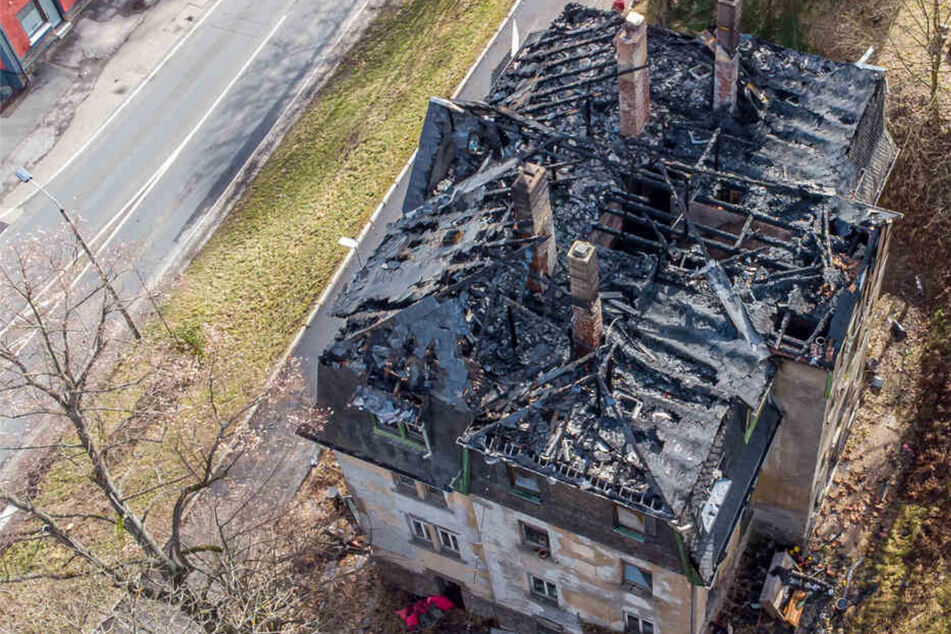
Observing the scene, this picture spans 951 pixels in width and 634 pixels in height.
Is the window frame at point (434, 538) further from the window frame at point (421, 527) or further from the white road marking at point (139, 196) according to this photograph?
the white road marking at point (139, 196)

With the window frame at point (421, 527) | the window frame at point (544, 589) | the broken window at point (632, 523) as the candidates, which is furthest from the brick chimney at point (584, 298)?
the window frame at point (421, 527)

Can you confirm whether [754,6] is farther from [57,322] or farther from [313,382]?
[57,322]

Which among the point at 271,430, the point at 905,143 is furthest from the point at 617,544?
the point at 905,143

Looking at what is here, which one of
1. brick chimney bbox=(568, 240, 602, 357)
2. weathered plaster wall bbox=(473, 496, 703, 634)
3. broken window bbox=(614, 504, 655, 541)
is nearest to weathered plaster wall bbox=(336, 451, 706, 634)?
weathered plaster wall bbox=(473, 496, 703, 634)

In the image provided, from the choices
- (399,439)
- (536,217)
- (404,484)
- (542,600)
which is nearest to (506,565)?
(542,600)

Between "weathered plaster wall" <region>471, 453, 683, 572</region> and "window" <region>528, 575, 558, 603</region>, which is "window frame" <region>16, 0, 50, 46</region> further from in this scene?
"window" <region>528, 575, 558, 603</region>

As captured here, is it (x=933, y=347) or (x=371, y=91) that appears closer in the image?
(x=933, y=347)

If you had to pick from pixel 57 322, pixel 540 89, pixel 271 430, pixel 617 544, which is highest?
pixel 540 89
